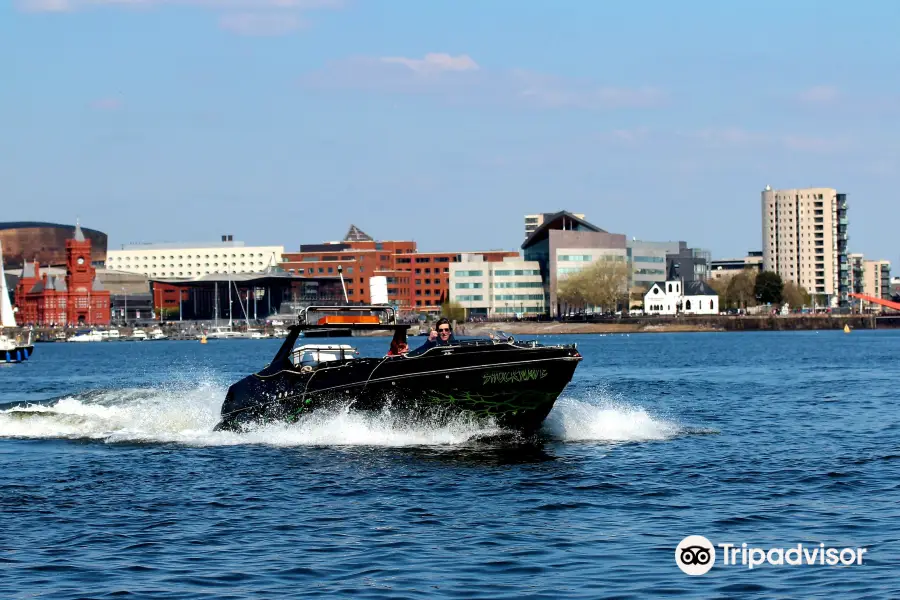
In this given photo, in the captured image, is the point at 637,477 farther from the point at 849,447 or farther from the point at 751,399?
the point at 751,399

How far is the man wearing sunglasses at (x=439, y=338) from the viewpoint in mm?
25188

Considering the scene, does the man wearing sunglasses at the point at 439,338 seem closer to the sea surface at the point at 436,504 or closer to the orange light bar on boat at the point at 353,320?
the sea surface at the point at 436,504

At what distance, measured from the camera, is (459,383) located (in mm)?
24562

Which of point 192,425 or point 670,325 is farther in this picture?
point 670,325

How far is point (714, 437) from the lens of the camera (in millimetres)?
28391

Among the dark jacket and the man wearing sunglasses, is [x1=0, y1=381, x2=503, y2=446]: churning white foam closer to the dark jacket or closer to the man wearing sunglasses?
the dark jacket

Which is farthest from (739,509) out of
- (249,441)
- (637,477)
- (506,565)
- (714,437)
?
(249,441)

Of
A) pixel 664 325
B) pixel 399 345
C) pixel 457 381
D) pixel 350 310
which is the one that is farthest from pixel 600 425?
pixel 664 325

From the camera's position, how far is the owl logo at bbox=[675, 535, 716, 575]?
14603 millimetres

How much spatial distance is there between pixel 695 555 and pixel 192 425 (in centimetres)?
1846

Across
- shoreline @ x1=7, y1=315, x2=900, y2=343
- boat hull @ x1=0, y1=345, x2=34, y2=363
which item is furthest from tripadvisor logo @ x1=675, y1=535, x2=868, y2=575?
shoreline @ x1=7, y1=315, x2=900, y2=343

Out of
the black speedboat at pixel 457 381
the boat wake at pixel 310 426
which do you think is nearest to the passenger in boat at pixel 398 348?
the black speedboat at pixel 457 381

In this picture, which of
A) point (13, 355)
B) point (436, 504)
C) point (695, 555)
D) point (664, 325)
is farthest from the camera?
point (664, 325)

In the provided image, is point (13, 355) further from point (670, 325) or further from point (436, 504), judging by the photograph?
point (670, 325)
